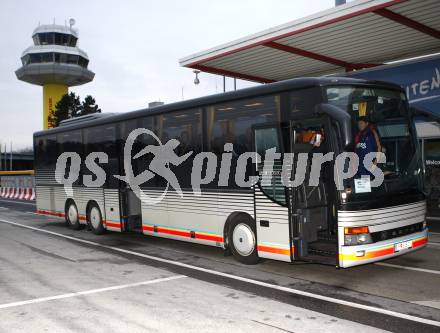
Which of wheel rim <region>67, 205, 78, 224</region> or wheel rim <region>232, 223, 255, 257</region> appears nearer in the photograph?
wheel rim <region>232, 223, 255, 257</region>

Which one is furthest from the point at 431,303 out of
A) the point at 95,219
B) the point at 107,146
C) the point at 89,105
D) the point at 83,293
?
the point at 89,105

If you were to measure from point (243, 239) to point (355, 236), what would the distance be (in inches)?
100

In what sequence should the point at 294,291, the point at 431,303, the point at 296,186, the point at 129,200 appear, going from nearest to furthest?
1. the point at 431,303
2. the point at 294,291
3. the point at 296,186
4. the point at 129,200

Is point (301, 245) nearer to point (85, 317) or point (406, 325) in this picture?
point (406, 325)

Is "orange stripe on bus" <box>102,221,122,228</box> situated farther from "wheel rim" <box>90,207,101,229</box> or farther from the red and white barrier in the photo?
the red and white barrier

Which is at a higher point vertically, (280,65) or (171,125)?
(280,65)

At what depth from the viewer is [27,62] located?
62.8 meters

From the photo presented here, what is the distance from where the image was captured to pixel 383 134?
794cm

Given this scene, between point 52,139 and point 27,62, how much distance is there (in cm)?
5232

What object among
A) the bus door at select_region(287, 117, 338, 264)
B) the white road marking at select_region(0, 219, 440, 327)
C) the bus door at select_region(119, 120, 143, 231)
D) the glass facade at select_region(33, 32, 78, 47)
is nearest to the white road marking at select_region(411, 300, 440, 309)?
the white road marking at select_region(0, 219, 440, 327)

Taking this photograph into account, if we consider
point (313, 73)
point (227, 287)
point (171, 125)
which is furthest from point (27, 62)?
point (227, 287)

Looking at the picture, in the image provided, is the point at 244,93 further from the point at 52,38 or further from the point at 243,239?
the point at 52,38

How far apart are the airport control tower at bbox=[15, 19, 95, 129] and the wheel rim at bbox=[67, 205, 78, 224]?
4922 cm

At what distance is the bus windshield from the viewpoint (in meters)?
7.54
